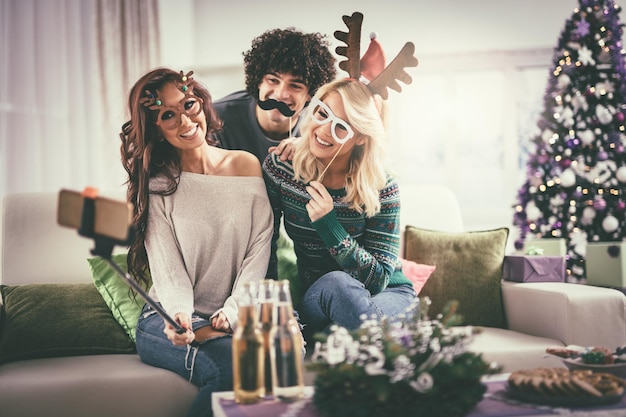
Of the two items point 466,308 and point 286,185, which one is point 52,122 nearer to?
point 286,185

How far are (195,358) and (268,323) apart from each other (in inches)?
21.3

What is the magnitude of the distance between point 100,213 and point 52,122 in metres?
3.46

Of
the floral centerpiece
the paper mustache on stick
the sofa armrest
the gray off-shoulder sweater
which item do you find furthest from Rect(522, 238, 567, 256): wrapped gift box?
the floral centerpiece

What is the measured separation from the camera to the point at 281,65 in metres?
2.65

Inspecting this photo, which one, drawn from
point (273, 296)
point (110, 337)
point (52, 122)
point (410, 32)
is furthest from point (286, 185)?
point (410, 32)

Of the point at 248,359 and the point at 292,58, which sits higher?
the point at 292,58

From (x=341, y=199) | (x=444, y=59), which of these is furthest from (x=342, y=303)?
(x=444, y=59)

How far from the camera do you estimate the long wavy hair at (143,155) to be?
2252 millimetres

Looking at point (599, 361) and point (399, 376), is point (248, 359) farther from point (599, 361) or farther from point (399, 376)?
point (599, 361)

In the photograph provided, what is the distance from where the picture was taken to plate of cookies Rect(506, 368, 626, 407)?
4.60 feet

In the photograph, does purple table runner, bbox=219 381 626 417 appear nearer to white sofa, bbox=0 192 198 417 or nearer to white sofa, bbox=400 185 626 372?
white sofa, bbox=0 192 198 417

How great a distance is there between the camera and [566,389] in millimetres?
1419

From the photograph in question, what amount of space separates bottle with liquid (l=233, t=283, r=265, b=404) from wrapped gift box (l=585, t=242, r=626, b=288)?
8.20 ft

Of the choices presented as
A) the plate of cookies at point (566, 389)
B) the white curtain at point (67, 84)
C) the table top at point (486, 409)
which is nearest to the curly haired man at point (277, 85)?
the table top at point (486, 409)
